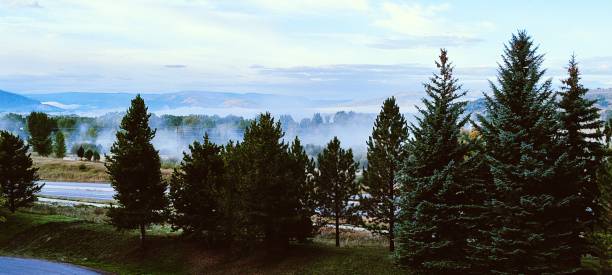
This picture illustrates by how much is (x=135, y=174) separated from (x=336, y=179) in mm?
13322

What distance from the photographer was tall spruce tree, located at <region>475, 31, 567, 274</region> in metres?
22.8

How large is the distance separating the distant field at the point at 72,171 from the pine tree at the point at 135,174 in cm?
4333

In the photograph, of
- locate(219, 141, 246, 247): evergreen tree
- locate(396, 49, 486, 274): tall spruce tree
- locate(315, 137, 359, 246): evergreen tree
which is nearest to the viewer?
locate(396, 49, 486, 274): tall spruce tree

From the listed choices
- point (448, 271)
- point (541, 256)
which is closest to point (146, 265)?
point (448, 271)

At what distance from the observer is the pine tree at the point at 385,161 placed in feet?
94.0

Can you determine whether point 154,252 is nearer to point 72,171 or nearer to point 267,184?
point 267,184

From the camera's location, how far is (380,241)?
38.1 metres

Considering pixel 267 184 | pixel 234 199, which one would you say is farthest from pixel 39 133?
pixel 267 184

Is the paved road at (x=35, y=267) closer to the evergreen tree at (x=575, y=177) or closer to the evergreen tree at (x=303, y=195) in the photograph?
the evergreen tree at (x=303, y=195)

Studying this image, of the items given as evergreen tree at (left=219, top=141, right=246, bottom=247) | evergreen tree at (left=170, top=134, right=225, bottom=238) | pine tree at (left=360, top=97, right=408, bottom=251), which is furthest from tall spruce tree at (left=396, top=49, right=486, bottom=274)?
evergreen tree at (left=170, top=134, right=225, bottom=238)

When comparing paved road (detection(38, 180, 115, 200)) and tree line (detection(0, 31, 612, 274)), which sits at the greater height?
tree line (detection(0, 31, 612, 274))

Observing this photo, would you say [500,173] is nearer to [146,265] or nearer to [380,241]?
[380,241]

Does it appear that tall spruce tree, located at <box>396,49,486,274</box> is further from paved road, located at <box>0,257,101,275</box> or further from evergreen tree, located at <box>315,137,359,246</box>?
paved road, located at <box>0,257,101,275</box>

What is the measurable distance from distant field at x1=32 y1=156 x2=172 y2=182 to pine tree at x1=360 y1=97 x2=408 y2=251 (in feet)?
175
